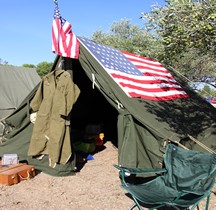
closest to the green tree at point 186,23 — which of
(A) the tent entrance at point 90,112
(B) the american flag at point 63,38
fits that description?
(B) the american flag at point 63,38

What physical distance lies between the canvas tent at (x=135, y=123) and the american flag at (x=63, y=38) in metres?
0.17

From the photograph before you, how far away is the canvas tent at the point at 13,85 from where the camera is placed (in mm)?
8898

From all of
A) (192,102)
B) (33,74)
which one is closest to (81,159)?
(192,102)

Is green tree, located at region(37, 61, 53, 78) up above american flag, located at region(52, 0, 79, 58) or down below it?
below

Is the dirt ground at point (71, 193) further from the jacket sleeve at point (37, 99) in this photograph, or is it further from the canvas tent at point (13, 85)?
the canvas tent at point (13, 85)

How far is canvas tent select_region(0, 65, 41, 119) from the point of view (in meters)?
8.90

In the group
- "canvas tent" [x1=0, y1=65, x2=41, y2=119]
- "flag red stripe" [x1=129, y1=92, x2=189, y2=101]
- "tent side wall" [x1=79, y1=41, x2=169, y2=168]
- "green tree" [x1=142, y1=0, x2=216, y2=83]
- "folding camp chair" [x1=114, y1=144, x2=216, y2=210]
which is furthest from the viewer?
"canvas tent" [x1=0, y1=65, x2=41, y2=119]

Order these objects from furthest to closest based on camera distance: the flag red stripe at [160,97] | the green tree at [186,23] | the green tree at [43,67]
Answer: the green tree at [43,67] → the flag red stripe at [160,97] → the green tree at [186,23]

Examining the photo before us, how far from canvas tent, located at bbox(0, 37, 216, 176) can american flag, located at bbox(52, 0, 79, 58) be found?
17 centimetres

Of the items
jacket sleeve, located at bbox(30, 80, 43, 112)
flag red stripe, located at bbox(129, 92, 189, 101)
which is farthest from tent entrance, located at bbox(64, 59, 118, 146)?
flag red stripe, located at bbox(129, 92, 189, 101)

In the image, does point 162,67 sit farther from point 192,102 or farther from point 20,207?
point 20,207

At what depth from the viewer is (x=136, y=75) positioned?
5676 mm

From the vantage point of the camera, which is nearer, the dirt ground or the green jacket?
the dirt ground

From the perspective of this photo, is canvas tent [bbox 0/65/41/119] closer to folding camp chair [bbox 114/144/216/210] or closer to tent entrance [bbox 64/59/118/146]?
tent entrance [bbox 64/59/118/146]
